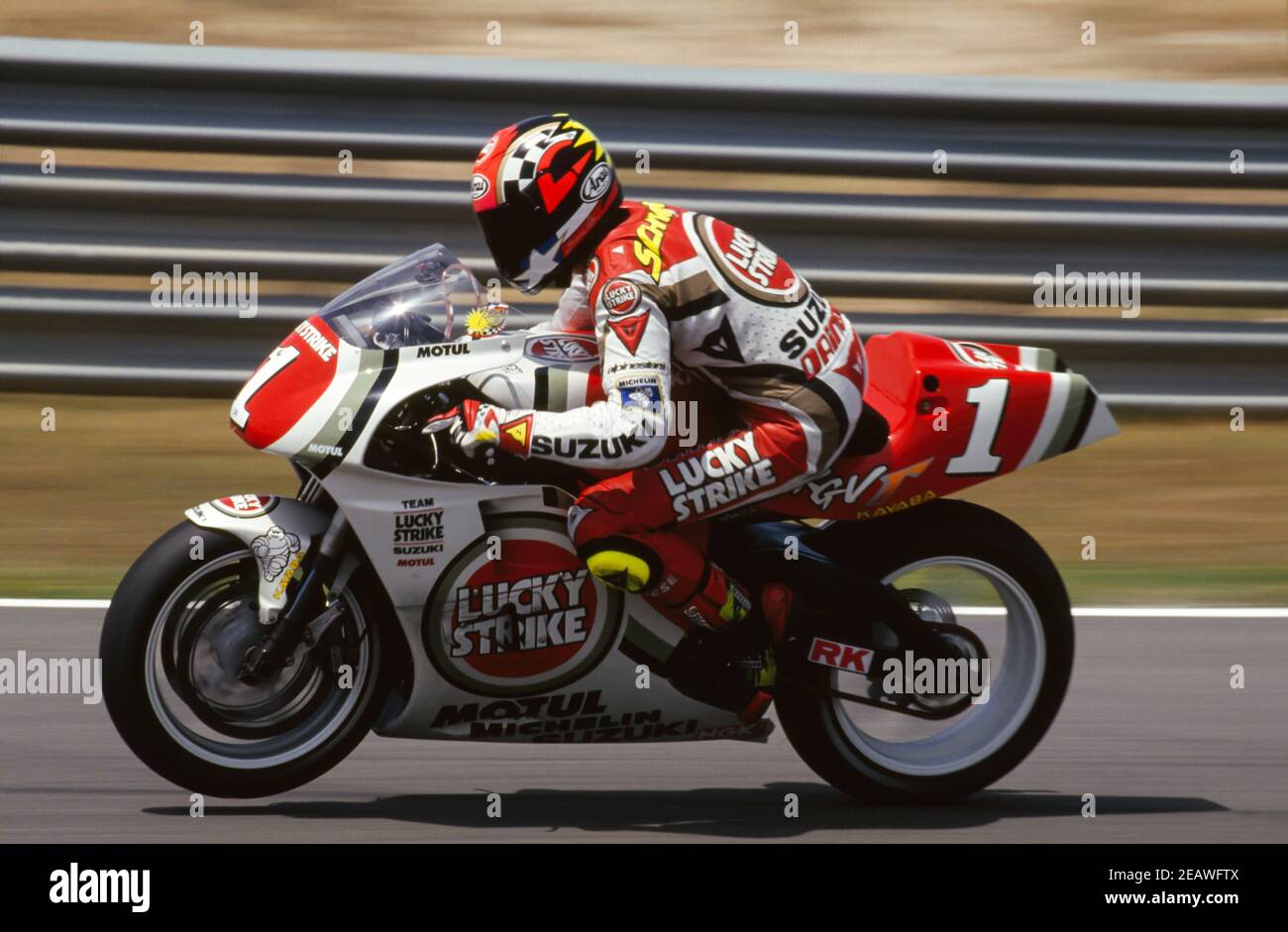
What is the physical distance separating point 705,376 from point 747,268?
11.8 inches

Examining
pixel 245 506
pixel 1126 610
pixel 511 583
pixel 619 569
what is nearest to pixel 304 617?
pixel 245 506

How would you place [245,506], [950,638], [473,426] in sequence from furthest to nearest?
[950,638], [245,506], [473,426]

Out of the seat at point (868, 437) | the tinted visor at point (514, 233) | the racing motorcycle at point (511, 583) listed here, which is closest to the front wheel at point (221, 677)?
the racing motorcycle at point (511, 583)

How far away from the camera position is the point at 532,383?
4449 millimetres

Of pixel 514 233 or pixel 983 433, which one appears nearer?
pixel 514 233

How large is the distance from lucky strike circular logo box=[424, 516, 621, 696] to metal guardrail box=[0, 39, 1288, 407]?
361 centimetres

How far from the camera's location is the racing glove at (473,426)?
14.0 feet

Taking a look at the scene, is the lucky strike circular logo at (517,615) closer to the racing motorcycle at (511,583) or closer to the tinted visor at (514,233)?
the racing motorcycle at (511,583)

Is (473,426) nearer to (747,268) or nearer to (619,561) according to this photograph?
(619,561)

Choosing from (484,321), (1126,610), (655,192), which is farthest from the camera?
(655,192)

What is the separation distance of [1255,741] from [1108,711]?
0.47m

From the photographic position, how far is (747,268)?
14.8 ft

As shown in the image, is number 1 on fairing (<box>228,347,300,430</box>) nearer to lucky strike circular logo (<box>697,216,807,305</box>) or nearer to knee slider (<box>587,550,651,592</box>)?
knee slider (<box>587,550,651,592</box>)

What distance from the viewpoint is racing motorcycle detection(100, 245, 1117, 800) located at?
441 centimetres
